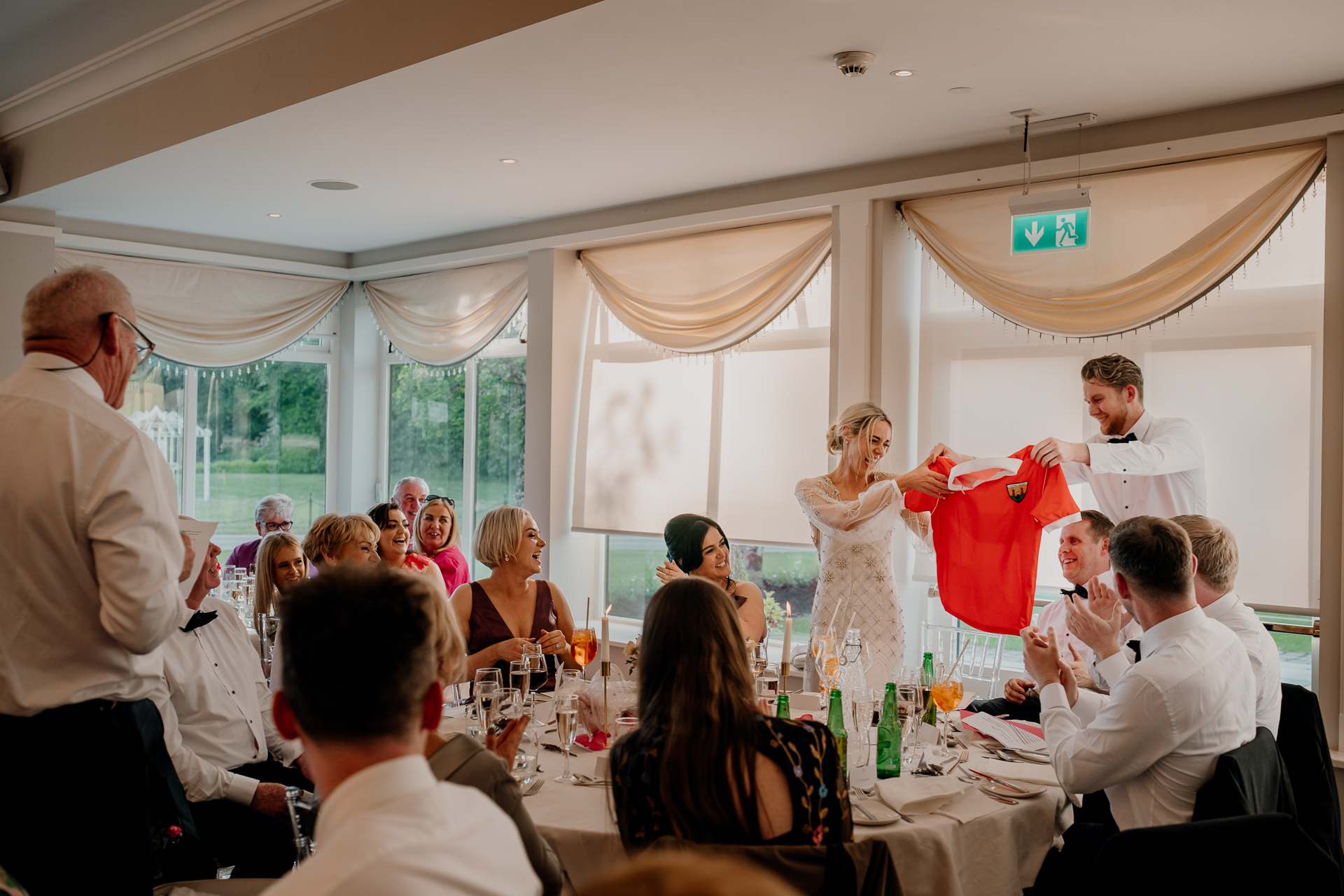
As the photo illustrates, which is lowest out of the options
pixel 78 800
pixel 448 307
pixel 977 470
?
pixel 78 800

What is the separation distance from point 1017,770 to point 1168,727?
0.46m

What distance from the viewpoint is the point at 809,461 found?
5562mm

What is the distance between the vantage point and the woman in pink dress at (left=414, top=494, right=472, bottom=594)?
17.9 feet

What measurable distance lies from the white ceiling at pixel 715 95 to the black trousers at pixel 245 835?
8.33 ft

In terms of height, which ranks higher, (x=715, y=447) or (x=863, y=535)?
(x=715, y=447)

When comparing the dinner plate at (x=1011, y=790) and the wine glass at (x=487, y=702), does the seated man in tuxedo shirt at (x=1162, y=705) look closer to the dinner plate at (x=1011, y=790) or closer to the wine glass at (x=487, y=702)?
the dinner plate at (x=1011, y=790)

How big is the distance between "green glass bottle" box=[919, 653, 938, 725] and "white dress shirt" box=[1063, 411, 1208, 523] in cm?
127

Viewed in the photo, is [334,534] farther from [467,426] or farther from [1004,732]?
[467,426]

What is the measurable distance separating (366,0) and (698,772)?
3.34 metres

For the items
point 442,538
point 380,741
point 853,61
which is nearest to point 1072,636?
point 853,61

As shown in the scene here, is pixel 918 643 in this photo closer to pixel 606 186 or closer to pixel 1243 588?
pixel 1243 588

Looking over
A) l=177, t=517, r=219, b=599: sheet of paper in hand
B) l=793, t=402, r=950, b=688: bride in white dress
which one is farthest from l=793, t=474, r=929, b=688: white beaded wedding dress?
l=177, t=517, r=219, b=599: sheet of paper in hand

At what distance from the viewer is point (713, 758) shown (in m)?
1.79

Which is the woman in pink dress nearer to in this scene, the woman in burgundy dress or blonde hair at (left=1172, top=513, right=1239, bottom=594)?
the woman in burgundy dress
